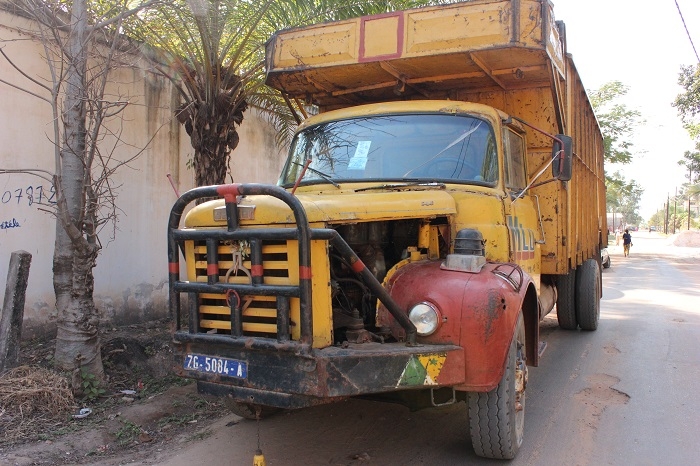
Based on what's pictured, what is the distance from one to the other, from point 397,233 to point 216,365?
5.18 ft

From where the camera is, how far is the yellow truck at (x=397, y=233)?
10.4ft

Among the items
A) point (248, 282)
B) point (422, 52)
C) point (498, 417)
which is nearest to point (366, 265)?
point (248, 282)

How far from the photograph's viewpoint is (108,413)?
16.0 feet

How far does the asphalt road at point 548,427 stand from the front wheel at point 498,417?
216mm

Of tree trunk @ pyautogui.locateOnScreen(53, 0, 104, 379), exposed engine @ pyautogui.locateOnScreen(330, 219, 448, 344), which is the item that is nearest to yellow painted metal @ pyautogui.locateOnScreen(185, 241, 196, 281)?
exposed engine @ pyautogui.locateOnScreen(330, 219, 448, 344)

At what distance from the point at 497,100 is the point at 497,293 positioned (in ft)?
10.5

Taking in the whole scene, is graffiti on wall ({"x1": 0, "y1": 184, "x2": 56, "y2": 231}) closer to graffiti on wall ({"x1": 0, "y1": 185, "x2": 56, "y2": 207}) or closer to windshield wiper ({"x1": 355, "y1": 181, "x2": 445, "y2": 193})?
graffiti on wall ({"x1": 0, "y1": 185, "x2": 56, "y2": 207})

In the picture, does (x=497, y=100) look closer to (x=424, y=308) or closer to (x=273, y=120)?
(x=424, y=308)

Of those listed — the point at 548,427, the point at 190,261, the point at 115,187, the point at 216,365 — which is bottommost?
the point at 548,427

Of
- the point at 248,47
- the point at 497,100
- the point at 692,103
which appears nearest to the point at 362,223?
the point at 497,100

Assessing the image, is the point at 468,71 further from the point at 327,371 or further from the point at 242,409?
the point at 242,409

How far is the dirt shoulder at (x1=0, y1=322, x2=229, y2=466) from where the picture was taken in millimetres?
4203

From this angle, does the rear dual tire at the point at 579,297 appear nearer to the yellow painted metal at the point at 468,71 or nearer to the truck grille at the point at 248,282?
the yellow painted metal at the point at 468,71

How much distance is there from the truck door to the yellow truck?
0.10 feet
